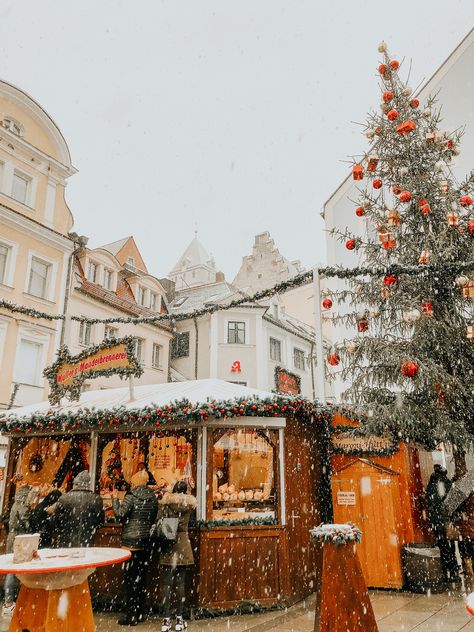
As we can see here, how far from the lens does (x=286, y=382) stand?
10.4 meters

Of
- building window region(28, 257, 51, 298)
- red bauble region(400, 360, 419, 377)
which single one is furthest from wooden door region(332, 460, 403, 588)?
building window region(28, 257, 51, 298)

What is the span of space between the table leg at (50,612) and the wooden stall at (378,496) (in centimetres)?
540

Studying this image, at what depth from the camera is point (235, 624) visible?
687 centimetres

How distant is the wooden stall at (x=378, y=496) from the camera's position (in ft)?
28.8

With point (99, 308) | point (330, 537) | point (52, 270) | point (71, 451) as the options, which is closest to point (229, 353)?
point (99, 308)

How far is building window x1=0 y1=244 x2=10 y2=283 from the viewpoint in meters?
17.7

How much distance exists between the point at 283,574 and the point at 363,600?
9.46 ft

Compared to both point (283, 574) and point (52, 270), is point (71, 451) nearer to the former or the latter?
point (283, 574)

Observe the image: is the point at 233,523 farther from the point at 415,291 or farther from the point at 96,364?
the point at 415,291

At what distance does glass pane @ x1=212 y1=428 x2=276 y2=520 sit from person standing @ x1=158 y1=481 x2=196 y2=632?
1.06m

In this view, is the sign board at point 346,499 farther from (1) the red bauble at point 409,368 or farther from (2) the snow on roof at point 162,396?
(1) the red bauble at point 409,368

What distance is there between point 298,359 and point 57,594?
27323 millimetres

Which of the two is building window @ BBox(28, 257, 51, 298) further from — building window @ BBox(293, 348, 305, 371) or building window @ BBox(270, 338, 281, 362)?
building window @ BBox(293, 348, 305, 371)

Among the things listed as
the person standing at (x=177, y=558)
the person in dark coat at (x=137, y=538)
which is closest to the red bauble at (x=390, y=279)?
the person standing at (x=177, y=558)
